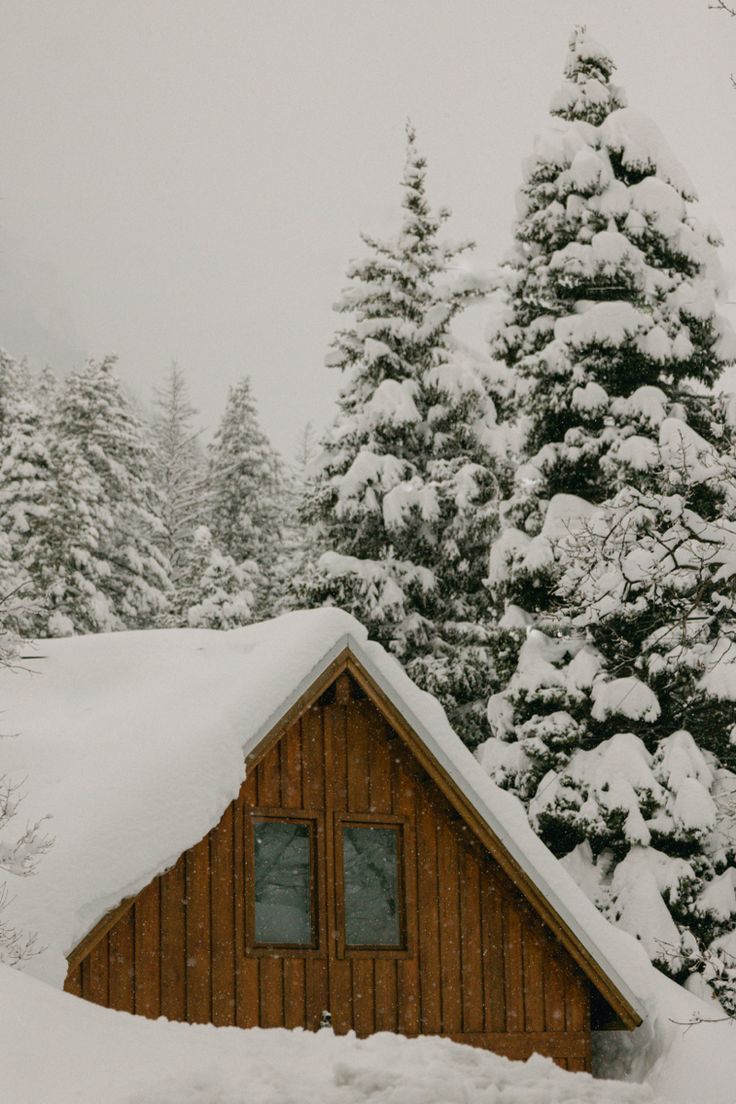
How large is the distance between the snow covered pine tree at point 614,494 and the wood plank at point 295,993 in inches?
218

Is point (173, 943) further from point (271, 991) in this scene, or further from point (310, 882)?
point (310, 882)

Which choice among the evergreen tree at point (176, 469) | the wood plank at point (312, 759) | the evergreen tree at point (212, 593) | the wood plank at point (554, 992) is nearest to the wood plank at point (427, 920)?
the wood plank at point (312, 759)

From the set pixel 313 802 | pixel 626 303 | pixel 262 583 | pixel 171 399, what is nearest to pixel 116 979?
pixel 313 802

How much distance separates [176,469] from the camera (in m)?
52.0

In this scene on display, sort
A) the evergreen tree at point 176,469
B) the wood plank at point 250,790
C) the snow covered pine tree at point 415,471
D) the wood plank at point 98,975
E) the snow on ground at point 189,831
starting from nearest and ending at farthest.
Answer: the snow on ground at point 189,831 → the wood plank at point 98,975 → the wood plank at point 250,790 → the snow covered pine tree at point 415,471 → the evergreen tree at point 176,469

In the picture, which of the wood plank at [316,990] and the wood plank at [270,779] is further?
the wood plank at [270,779]

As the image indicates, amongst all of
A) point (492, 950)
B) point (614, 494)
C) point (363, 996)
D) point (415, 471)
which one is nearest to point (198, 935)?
point (363, 996)

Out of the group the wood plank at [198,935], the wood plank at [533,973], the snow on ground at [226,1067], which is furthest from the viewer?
the wood plank at [533,973]

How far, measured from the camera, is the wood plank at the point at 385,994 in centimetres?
1435

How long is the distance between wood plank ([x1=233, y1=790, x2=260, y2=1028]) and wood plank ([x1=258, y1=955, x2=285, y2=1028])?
6 cm

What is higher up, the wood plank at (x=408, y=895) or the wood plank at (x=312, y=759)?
the wood plank at (x=312, y=759)

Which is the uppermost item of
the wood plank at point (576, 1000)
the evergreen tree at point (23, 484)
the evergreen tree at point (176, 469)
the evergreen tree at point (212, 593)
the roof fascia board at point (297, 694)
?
the evergreen tree at point (176, 469)

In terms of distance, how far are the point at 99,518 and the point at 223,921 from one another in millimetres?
22061

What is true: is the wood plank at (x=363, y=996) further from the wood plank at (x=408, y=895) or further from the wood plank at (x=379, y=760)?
the wood plank at (x=379, y=760)
